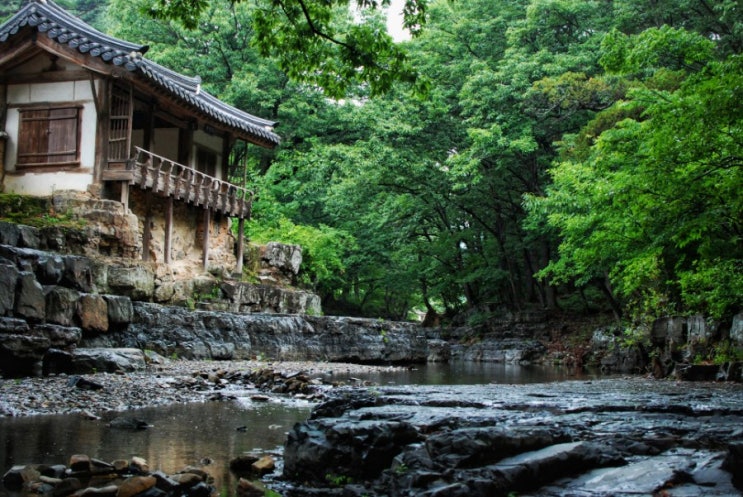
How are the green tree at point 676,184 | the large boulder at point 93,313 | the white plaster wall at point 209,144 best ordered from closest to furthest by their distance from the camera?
the green tree at point 676,184, the large boulder at point 93,313, the white plaster wall at point 209,144

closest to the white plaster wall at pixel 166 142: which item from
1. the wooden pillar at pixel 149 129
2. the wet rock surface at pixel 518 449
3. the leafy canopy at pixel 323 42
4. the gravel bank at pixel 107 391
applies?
the wooden pillar at pixel 149 129

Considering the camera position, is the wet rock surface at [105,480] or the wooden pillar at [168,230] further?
the wooden pillar at [168,230]

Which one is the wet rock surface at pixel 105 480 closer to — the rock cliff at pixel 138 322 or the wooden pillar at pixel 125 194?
the rock cliff at pixel 138 322

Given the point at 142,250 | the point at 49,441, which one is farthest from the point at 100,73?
the point at 49,441

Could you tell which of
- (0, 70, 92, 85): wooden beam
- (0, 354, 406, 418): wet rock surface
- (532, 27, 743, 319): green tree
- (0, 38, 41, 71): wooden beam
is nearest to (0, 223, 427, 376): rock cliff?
(0, 354, 406, 418): wet rock surface

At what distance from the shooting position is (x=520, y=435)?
5176 mm

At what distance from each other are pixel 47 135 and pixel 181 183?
4.46 metres

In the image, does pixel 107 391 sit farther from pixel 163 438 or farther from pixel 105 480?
pixel 105 480

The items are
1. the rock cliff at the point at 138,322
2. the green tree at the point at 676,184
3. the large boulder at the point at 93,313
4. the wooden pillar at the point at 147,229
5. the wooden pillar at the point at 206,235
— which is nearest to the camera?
the green tree at the point at 676,184

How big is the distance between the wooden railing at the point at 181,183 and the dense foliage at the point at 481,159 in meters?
4.56

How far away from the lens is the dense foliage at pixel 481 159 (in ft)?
59.4

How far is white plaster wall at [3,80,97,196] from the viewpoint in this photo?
21.5 metres

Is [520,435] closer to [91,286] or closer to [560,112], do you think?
[91,286]

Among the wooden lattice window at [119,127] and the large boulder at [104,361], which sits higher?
the wooden lattice window at [119,127]
